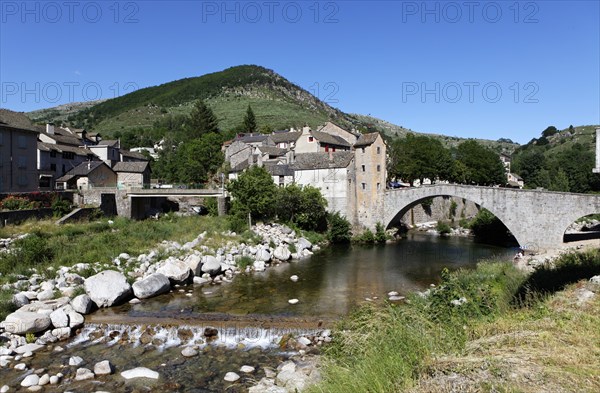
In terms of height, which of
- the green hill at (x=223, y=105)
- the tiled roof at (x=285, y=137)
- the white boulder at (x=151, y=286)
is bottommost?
the white boulder at (x=151, y=286)

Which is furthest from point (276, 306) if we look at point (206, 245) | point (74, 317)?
point (206, 245)

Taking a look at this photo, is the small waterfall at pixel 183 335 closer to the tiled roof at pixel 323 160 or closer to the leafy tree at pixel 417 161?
the tiled roof at pixel 323 160

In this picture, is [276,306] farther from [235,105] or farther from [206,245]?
[235,105]

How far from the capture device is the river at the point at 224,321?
41.5 ft

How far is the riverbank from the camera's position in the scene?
6.50 metres

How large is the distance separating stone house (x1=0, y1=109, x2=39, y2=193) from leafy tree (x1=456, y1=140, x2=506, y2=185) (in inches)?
2235

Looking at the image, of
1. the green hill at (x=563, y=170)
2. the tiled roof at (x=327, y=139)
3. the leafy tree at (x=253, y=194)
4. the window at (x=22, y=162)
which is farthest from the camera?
the green hill at (x=563, y=170)

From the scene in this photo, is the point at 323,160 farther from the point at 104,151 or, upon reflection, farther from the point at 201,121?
the point at 201,121

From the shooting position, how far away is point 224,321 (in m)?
16.1

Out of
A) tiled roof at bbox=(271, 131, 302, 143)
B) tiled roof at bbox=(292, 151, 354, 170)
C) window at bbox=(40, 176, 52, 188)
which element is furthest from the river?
tiled roof at bbox=(271, 131, 302, 143)

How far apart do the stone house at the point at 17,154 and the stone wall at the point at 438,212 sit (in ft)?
128

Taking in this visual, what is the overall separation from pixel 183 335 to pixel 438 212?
4600 cm

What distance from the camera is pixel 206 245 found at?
29.1m

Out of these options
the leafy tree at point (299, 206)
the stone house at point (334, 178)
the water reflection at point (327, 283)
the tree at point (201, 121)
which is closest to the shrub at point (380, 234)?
the stone house at point (334, 178)
